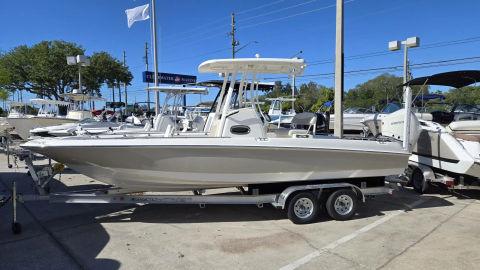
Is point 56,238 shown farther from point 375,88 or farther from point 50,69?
point 375,88

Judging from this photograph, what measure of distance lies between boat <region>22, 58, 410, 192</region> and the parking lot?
631 mm

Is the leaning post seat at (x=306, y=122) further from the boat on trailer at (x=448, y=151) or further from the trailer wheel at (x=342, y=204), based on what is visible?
the boat on trailer at (x=448, y=151)

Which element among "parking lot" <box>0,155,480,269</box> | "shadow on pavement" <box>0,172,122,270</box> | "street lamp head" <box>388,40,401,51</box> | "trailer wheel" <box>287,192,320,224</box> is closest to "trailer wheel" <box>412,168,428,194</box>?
"parking lot" <box>0,155,480,269</box>

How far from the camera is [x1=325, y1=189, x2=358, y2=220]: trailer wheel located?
6.18m

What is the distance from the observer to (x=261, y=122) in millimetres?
6191

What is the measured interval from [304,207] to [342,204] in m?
0.65

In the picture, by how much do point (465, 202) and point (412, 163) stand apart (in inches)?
52.6

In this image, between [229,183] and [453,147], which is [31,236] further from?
[453,147]

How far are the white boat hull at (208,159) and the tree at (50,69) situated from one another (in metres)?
37.2

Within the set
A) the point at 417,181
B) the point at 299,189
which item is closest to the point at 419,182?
the point at 417,181

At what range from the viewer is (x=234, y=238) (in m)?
5.38

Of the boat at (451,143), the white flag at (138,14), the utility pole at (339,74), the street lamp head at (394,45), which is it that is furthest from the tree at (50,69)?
the boat at (451,143)

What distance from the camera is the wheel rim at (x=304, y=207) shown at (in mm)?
6047

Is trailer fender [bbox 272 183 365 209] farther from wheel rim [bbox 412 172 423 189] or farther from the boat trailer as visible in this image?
wheel rim [bbox 412 172 423 189]
